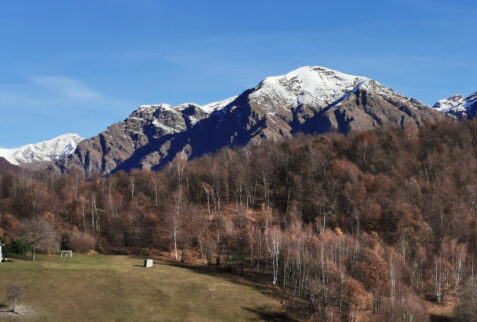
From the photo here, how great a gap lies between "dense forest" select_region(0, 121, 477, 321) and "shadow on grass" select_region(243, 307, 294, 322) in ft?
5.69

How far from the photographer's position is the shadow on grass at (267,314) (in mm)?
55978

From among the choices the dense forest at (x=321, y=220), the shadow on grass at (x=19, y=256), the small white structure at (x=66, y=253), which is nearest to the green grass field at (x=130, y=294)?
the dense forest at (x=321, y=220)

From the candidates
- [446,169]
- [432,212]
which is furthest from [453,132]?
[432,212]

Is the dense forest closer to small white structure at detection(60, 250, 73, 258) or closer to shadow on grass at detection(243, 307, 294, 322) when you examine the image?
shadow on grass at detection(243, 307, 294, 322)

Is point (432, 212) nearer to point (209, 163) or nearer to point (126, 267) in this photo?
point (126, 267)

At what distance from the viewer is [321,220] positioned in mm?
97688

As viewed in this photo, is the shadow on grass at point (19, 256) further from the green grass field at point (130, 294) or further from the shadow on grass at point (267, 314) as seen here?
the shadow on grass at point (267, 314)

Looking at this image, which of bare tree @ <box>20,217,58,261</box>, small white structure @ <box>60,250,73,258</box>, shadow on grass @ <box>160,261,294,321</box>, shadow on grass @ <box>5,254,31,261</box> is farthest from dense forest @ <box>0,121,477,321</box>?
shadow on grass @ <box>160,261,294,321</box>

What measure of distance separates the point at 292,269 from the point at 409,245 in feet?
81.7

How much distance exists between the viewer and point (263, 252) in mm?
83375

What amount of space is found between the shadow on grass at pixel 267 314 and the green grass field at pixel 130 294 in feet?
0.14

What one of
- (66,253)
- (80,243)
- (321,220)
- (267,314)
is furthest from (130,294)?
(321,220)

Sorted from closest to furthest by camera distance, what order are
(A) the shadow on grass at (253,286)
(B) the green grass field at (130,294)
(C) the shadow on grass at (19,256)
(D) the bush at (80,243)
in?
(B) the green grass field at (130,294)
(A) the shadow on grass at (253,286)
(C) the shadow on grass at (19,256)
(D) the bush at (80,243)

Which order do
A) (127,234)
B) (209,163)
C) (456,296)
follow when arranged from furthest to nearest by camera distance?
(209,163)
(127,234)
(456,296)
